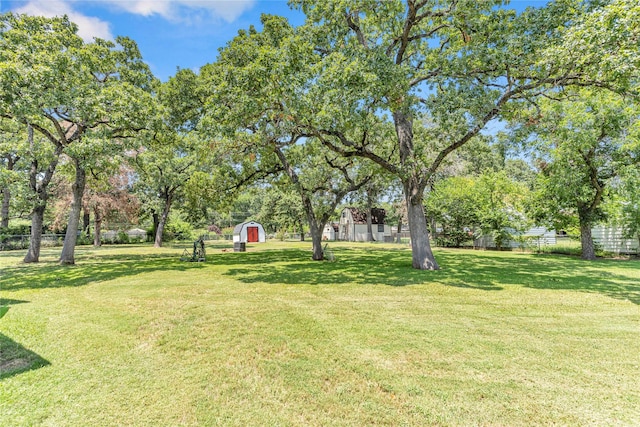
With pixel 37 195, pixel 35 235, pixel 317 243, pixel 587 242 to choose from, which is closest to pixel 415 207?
pixel 317 243

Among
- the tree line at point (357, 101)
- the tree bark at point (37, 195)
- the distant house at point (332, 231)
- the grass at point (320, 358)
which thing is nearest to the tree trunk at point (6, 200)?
the tree line at point (357, 101)

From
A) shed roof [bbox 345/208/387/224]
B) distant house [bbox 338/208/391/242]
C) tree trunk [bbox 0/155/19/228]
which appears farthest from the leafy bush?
shed roof [bbox 345/208/387/224]

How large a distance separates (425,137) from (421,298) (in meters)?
7.94

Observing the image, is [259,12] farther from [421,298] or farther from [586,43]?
[421,298]

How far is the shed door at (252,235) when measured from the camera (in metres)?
39.0

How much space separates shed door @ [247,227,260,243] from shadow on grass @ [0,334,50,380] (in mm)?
35393

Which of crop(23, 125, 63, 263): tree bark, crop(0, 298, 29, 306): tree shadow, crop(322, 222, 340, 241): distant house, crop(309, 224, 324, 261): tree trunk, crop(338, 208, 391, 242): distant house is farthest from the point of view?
crop(322, 222, 340, 241): distant house

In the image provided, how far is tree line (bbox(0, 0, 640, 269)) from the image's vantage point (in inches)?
311

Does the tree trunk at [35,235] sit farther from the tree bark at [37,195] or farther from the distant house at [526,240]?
Result: the distant house at [526,240]

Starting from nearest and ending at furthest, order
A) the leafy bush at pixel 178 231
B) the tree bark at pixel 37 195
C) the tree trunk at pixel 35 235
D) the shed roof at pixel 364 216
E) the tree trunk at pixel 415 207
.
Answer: the tree trunk at pixel 415 207
the tree bark at pixel 37 195
the tree trunk at pixel 35 235
the leafy bush at pixel 178 231
the shed roof at pixel 364 216

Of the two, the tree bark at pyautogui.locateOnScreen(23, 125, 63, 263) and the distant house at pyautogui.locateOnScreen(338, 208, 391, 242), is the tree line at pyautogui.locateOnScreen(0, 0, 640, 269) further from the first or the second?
the distant house at pyautogui.locateOnScreen(338, 208, 391, 242)

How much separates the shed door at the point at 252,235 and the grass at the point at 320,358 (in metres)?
32.3

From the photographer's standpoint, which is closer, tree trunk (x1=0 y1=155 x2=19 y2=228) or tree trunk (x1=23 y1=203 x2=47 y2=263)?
tree trunk (x1=23 y1=203 x2=47 y2=263)

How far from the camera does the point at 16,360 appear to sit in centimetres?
346
